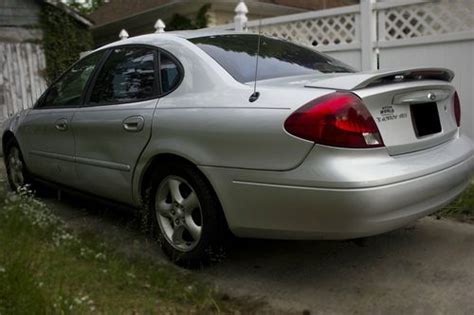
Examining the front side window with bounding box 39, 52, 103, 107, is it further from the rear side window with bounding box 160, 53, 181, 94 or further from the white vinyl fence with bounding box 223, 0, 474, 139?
the white vinyl fence with bounding box 223, 0, 474, 139

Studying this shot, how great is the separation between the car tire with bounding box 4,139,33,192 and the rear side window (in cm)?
238

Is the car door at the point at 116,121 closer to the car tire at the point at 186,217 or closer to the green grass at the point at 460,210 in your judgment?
the car tire at the point at 186,217

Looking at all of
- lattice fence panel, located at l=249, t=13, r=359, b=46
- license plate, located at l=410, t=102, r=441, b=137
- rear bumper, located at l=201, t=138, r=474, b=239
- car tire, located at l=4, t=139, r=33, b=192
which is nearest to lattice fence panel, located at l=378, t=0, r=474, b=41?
lattice fence panel, located at l=249, t=13, r=359, b=46

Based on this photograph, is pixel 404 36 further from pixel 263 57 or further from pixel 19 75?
pixel 19 75

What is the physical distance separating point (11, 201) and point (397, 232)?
3200mm

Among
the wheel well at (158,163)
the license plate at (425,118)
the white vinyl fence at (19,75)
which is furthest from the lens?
the white vinyl fence at (19,75)

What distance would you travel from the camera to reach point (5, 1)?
459 inches

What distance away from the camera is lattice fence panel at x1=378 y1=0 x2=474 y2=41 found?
650 cm

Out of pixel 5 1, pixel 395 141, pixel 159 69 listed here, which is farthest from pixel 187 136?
pixel 5 1

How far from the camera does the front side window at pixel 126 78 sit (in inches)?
155

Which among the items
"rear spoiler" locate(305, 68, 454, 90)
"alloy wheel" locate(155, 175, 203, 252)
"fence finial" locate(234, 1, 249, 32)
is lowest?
"alloy wheel" locate(155, 175, 203, 252)

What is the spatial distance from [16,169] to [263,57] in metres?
3.26

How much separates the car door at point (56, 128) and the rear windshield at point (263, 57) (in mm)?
1212

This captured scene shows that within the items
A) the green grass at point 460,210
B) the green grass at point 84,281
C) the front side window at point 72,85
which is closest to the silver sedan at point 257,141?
the front side window at point 72,85
